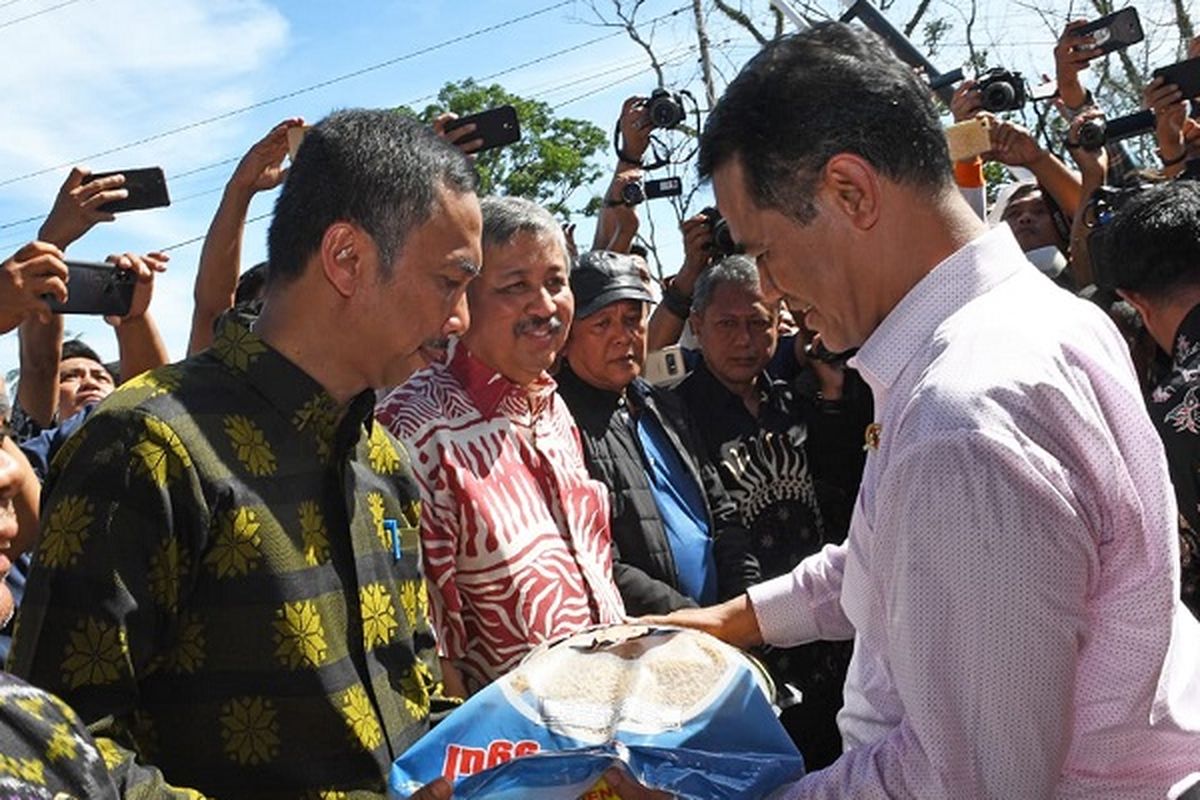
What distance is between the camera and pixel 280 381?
209cm

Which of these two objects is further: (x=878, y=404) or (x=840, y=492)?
(x=840, y=492)

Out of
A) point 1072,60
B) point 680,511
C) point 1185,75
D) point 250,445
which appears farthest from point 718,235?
point 250,445

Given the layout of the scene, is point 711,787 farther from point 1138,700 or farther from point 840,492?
point 840,492

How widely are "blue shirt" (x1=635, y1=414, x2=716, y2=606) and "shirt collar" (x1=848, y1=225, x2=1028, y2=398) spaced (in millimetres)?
A: 2052

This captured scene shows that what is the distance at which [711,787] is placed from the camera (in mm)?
1764

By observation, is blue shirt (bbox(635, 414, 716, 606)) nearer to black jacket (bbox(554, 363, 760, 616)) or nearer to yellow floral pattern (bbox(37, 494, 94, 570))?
black jacket (bbox(554, 363, 760, 616))

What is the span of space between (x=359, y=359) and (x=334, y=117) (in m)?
0.43

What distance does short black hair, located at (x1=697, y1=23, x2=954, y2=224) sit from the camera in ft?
5.61

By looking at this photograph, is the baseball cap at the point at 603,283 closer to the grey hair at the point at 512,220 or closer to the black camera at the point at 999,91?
the grey hair at the point at 512,220

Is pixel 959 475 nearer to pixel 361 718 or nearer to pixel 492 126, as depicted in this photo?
pixel 361 718

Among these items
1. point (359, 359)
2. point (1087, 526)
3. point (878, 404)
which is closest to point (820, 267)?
point (878, 404)

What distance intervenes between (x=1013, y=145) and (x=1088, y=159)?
0.38 meters

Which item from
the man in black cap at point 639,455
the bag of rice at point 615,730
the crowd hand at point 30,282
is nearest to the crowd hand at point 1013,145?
the man in black cap at point 639,455

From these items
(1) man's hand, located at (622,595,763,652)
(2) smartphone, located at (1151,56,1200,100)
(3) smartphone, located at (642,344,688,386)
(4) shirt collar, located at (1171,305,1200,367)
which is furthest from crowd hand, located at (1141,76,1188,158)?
(1) man's hand, located at (622,595,763,652)
